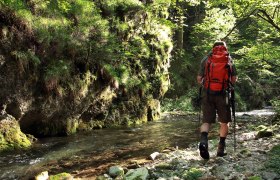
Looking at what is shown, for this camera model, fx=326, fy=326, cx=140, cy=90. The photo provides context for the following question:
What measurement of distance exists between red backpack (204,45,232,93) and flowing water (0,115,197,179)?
3148mm

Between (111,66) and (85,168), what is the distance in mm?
6757

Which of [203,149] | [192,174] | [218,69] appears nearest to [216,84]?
[218,69]

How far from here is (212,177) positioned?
219 inches

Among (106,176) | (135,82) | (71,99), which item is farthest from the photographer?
(135,82)

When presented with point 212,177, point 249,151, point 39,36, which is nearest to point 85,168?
point 212,177

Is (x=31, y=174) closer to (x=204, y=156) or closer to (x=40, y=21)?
(x=204, y=156)

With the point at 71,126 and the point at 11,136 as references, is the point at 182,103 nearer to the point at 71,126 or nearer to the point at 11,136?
the point at 71,126

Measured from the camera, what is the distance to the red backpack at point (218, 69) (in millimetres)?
6465

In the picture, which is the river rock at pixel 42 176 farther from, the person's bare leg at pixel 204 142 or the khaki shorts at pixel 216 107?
the khaki shorts at pixel 216 107

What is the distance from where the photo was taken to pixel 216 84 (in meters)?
6.61

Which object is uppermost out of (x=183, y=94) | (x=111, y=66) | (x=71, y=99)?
(x=111, y=66)

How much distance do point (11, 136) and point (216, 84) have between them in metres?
6.35

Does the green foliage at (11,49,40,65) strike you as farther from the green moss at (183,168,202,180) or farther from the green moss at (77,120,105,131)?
the green moss at (183,168,202,180)

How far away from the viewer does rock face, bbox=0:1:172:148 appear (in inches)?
394
